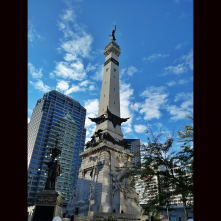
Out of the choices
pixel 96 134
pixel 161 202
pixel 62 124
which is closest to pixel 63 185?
pixel 62 124

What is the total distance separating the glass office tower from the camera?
241 ft

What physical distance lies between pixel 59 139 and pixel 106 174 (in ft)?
193

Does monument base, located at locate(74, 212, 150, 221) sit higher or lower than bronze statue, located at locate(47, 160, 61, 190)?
lower

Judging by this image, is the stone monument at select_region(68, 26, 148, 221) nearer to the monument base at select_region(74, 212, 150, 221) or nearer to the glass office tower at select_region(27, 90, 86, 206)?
the monument base at select_region(74, 212, 150, 221)

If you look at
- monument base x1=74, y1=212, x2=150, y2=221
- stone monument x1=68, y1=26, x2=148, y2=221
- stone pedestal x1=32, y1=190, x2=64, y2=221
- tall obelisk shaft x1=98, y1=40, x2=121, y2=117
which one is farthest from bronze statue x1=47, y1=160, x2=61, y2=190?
tall obelisk shaft x1=98, y1=40, x2=121, y2=117

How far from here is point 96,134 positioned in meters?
37.2

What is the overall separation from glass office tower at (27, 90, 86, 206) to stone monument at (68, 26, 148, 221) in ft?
148

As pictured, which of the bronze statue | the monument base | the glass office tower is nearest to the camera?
the bronze statue

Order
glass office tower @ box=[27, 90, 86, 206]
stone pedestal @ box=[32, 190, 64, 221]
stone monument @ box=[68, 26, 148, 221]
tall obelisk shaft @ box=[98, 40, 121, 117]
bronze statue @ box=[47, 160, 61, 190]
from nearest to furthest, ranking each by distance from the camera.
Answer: stone pedestal @ box=[32, 190, 64, 221] < bronze statue @ box=[47, 160, 61, 190] < stone monument @ box=[68, 26, 148, 221] < tall obelisk shaft @ box=[98, 40, 121, 117] < glass office tower @ box=[27, 90, 86, 206]

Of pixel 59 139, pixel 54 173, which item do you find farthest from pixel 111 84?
pixel 59 139

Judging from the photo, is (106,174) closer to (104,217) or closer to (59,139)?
(104,217)
